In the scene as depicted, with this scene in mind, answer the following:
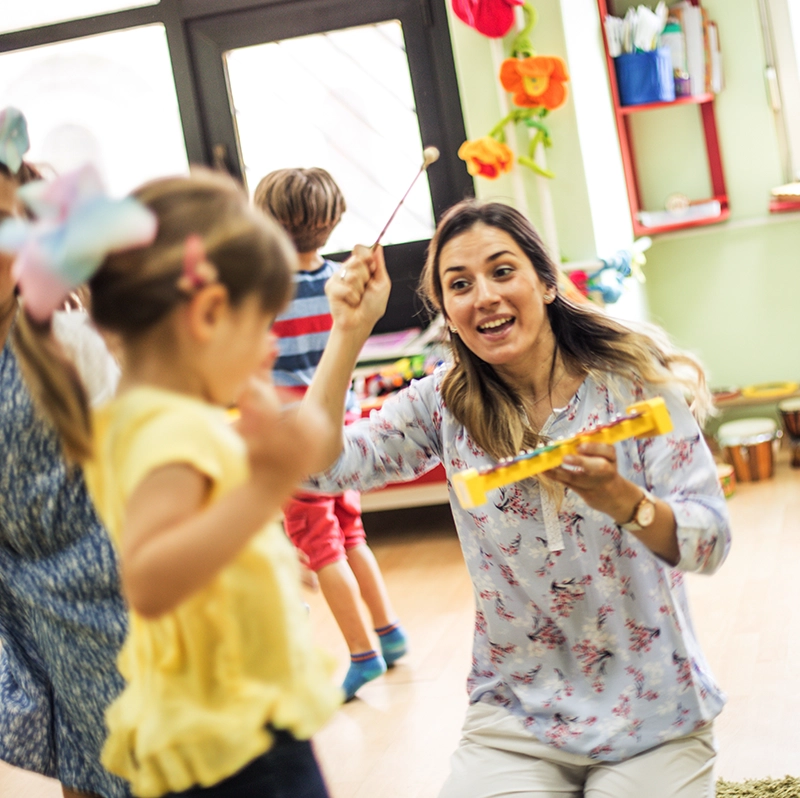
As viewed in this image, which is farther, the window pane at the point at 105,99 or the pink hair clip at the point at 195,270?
the window pane at the point at 105,99

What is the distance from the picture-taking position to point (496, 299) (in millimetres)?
1489

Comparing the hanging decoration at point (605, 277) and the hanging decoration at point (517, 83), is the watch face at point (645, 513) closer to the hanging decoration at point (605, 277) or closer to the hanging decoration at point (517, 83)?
the hanging decoration at point (605, 277)

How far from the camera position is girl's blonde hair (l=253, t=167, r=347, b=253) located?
8.19ft

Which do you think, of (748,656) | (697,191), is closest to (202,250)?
(748,656)

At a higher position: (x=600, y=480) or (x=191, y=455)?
(x=191, y=455)

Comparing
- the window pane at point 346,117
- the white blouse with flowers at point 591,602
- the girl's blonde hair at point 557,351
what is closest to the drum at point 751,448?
the window pane at point 346,117

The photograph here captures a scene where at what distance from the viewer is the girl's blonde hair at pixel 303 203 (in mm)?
2496

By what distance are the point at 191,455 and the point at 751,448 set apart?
341 cm

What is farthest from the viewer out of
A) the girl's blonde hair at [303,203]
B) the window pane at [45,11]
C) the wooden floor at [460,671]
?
the window pane at [45,11]

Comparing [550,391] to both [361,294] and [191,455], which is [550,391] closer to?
[361,294]

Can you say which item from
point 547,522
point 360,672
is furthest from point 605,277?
point 547,522

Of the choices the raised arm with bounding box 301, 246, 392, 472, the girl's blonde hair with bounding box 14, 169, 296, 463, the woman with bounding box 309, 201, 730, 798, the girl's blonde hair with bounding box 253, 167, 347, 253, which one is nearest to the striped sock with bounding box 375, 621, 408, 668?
the girl's blonde hair with bounding box 253, 167, 347, 253

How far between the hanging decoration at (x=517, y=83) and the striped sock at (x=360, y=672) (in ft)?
5.52

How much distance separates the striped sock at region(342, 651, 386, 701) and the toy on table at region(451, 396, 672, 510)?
156 cm
